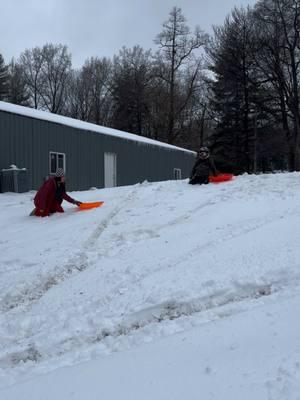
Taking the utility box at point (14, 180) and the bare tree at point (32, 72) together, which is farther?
the bare tree at point (32, 72)

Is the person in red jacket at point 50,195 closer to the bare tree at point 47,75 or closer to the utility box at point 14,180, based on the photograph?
the utility box at point 14,180

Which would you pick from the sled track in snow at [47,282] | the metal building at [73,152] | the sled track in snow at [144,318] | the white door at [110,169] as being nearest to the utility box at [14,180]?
the metal building at [73,152]

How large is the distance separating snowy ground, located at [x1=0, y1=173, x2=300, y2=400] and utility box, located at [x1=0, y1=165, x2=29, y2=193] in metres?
7.27

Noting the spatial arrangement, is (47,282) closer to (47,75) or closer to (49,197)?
(49,197)

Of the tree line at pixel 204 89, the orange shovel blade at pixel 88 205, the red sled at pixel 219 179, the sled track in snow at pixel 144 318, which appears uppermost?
the tree line at pixel 204 89

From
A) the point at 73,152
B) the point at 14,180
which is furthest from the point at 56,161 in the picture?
the point at 14,180

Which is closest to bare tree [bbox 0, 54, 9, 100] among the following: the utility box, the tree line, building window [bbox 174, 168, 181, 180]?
the tree line

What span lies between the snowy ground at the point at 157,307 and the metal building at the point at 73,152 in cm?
868

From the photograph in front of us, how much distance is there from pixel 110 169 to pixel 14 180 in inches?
288

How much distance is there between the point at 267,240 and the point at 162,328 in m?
2.46

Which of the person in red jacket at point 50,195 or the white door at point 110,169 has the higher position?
the white door at point 110,169

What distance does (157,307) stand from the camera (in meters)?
4.59

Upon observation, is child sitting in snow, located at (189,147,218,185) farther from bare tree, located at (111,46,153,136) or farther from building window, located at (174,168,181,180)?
bare tree, located at (111,46,153,136)

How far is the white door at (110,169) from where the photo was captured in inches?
858
